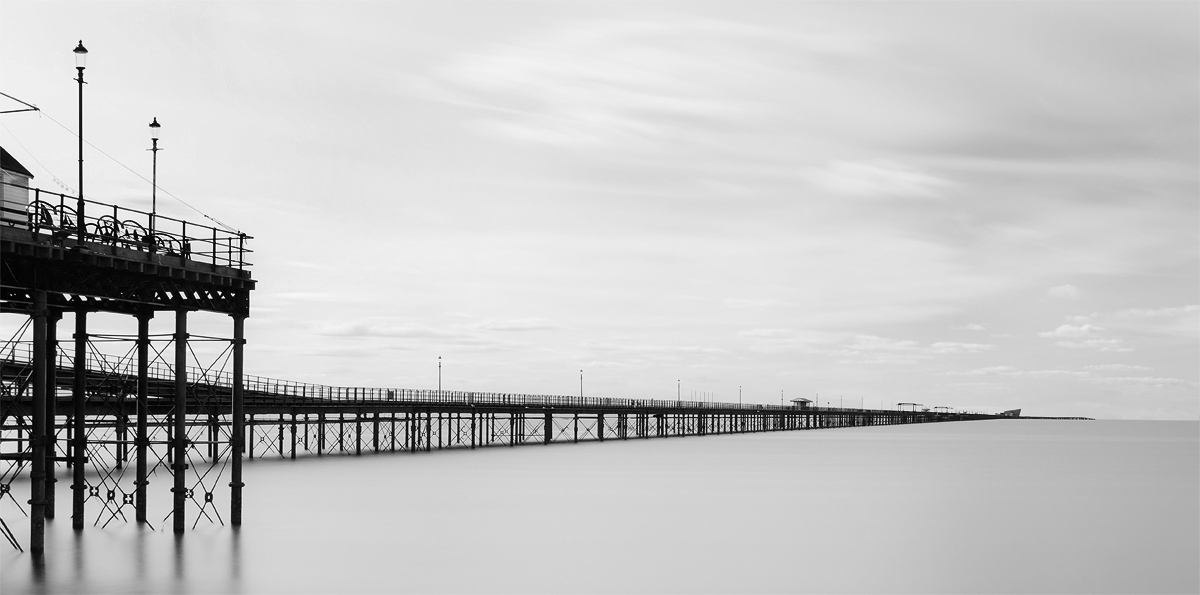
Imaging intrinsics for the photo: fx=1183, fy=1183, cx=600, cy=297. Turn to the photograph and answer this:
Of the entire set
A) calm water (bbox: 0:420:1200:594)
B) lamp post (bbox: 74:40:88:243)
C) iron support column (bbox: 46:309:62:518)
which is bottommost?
calm water (bbox: 0:420:1200:594)

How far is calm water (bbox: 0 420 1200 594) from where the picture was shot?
28641mm

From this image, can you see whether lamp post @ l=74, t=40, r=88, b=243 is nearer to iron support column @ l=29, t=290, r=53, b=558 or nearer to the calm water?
iron support column @ l=29, t=290, r=53, b=558

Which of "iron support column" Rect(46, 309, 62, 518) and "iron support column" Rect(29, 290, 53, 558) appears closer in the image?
"iron support column" Rect(29, 290, 53, 558)

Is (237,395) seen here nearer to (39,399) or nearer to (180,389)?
(180,389)

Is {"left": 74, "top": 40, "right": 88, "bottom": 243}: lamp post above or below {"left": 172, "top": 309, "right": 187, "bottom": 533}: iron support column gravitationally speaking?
above

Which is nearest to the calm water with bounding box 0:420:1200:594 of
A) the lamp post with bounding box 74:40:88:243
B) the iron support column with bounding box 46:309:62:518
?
the iron support column with bounding box 46:309:62:518

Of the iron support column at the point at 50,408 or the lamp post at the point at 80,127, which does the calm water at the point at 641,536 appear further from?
the lamp post at the point at 80,127

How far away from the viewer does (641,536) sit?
3891 cm

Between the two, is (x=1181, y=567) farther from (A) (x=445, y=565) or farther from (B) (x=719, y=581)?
(A) (x=445, y=565)

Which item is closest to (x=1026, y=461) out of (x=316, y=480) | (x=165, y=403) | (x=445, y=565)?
(x=316, y=480)

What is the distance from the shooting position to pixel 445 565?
103ft

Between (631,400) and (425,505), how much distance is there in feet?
270

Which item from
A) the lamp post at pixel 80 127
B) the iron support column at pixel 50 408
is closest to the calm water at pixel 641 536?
the iron support column at pixel 50 408

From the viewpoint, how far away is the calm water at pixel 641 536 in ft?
94.0
